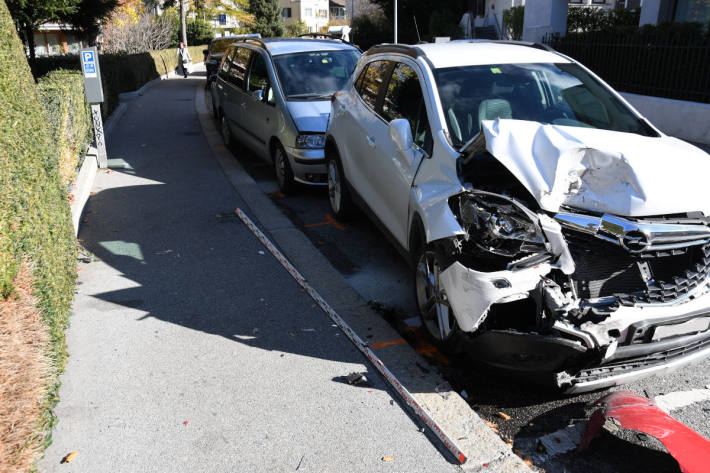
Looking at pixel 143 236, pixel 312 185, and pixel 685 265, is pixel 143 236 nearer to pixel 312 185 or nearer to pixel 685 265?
pixel 312 185

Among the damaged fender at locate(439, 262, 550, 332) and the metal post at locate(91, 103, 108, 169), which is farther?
the metal post at locate(91, 103, 108, 169)

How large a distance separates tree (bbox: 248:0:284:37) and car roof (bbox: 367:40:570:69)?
214 ft

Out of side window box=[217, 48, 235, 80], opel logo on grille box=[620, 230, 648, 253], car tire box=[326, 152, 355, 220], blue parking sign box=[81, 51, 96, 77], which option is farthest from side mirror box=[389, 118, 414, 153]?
blue parking sign box=[81, 51, 96, 77]

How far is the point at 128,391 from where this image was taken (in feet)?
12.7

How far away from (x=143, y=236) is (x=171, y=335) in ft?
8.47

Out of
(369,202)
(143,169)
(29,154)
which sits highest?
(29,154)

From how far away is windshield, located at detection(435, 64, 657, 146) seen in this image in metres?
4.59

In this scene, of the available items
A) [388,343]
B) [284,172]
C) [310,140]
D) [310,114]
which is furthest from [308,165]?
[388,343]

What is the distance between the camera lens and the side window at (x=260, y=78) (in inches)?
341

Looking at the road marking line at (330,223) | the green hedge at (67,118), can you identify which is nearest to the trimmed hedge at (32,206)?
the green hedge at (67,118)

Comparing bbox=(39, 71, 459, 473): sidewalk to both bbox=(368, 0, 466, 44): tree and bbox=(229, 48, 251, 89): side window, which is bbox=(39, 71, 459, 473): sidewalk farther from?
bbox=(368, 0, 466, 44): tree

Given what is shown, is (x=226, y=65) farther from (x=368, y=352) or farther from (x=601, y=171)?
(x=601, y=171)

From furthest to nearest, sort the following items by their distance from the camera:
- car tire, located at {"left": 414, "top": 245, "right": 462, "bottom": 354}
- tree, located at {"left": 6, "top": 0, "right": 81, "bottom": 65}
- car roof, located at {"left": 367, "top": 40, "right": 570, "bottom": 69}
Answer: tree, located at {"left": 6, "top": 0, "right": 81, "bottom": 65}
car roof, located at {"left": 367, "top": 40, "right": 570, "bottom": 69}
car tire, located at {"left": 414, "top": 245, "right": 462, "bottom": 354}

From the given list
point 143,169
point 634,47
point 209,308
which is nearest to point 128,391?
point 209,308
